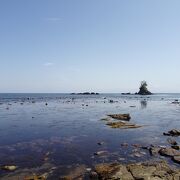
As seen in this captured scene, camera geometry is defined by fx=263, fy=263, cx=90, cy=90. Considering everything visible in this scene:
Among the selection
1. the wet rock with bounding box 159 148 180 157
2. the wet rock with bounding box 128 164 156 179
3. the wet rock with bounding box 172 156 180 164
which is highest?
the wet rock with bounding box 159 148 180 157

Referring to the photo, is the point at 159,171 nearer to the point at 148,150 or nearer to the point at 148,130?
the point at 148,150

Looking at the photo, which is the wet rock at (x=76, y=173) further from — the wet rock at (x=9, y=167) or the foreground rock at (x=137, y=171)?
the wet rock at (x=9, y=167)

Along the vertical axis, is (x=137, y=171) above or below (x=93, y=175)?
above

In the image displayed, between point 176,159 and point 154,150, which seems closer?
point 176,159

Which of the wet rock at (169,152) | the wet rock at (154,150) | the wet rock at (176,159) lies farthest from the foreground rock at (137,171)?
the wet rock at (154,150)

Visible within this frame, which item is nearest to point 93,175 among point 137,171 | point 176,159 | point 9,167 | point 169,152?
point 137,171

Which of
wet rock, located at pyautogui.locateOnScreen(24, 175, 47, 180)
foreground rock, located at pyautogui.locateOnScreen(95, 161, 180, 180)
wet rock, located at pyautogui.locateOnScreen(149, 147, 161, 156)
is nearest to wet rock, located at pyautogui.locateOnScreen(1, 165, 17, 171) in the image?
wet rock, located at pyautogui.locateOnScreen(24, 175, 47, 180)

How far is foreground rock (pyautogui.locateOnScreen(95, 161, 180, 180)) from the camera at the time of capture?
17.9 metres

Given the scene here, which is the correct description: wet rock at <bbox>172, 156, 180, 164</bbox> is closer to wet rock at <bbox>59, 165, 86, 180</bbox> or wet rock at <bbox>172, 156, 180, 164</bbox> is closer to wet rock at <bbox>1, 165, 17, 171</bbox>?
wet rock at <bbox>59, 165, 86, 180</bbox>

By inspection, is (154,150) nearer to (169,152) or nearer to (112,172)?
(169,152)

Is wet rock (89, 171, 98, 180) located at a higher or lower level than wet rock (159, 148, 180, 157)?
lower

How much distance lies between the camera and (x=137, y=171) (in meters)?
19.0

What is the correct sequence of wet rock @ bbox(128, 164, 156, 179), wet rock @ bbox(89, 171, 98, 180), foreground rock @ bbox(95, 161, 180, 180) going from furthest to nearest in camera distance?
wet rock @ bbox(89, 171, 98, 180), wet rock @ bbox(128, 164, 156, 179), foreground rock @ bbox(95, 161, 180, 180)

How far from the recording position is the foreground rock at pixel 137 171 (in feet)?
58.7
